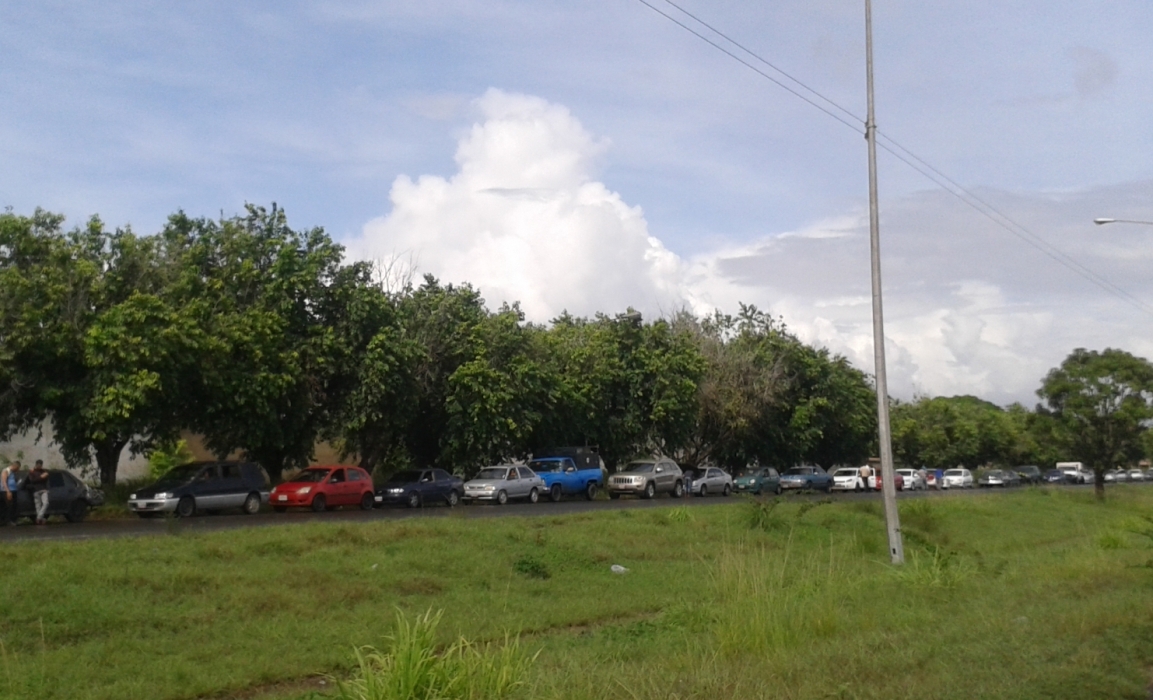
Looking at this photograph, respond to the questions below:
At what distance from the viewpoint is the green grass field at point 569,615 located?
29.6 feet

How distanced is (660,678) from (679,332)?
165 ft

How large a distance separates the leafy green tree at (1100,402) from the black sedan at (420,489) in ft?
73.5

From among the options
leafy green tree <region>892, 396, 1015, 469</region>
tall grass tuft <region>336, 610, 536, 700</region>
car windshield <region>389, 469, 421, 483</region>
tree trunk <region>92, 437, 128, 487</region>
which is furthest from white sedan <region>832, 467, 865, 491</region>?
tall grass tuft <region>336, 610, 536, 700</region>

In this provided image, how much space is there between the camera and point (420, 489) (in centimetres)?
3700

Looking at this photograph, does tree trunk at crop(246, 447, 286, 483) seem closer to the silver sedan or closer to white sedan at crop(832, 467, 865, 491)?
the silver sedan

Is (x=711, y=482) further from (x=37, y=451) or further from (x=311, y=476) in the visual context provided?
(x=37, y=451)

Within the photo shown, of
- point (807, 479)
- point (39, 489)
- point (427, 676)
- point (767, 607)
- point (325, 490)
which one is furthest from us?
point (807, 479)

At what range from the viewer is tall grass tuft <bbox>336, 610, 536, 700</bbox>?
7.61 m

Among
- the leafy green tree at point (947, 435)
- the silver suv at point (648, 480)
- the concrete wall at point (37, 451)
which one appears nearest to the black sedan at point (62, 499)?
the concrete wall at point (37, 451)

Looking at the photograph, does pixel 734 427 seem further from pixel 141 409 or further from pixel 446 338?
pixel 141 409

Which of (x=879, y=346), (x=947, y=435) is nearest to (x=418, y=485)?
(x=879, y=346)

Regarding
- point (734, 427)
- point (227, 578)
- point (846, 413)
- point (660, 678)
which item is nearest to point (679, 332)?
point (734, 427)

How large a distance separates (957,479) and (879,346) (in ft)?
181

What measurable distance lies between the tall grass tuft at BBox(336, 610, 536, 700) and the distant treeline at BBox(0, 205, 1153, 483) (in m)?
24.2
